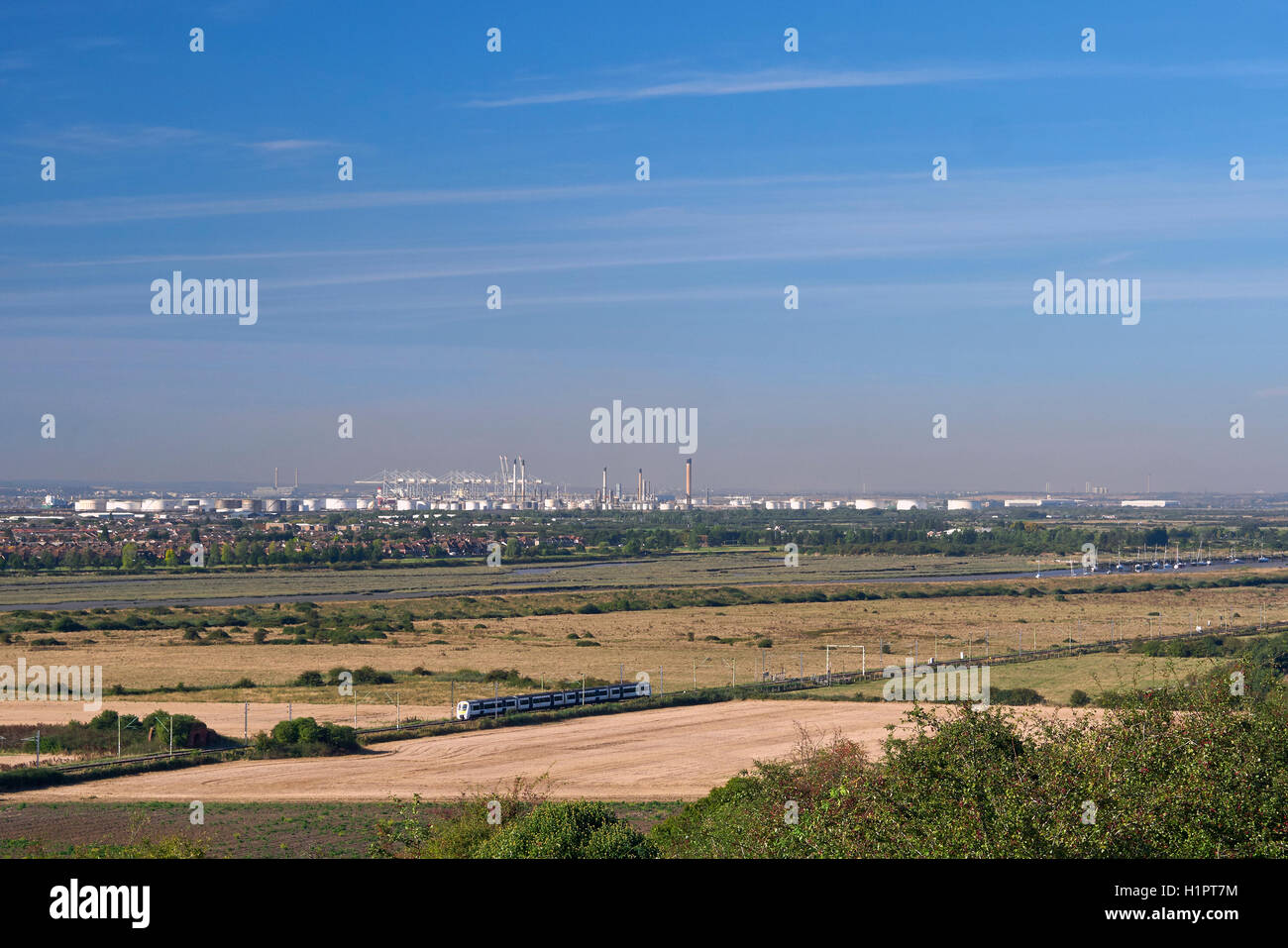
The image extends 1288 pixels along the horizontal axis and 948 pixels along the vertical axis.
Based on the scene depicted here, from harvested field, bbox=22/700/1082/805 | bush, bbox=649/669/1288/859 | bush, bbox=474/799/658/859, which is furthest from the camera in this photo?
harvested field, bbox=22/700/1082/805

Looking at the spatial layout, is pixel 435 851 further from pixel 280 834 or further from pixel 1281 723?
pixel 1281 723

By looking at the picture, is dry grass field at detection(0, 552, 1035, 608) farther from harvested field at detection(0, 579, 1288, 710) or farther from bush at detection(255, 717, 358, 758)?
bush at detection(255, 717, 358, 758)

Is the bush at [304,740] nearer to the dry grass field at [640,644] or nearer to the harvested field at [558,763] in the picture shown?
the harvested field at [558,763]

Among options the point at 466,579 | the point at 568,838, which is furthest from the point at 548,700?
the point at 466,579

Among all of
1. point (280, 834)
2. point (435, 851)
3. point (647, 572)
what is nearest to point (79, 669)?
point (280, 834)

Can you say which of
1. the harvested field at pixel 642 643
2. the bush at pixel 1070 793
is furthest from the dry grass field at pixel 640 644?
the bush at pixel 1070 793

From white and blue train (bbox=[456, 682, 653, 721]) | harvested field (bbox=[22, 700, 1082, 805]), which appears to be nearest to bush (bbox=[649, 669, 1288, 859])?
harvested field (bbox=[22, 700, 1082, 805])
